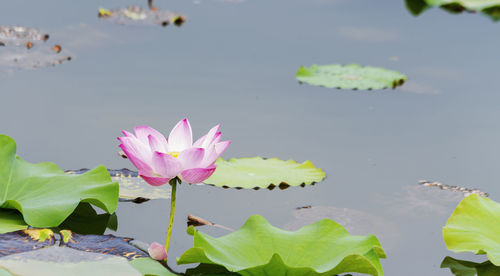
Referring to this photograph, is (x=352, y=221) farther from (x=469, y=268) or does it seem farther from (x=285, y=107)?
(x=285, y=107)

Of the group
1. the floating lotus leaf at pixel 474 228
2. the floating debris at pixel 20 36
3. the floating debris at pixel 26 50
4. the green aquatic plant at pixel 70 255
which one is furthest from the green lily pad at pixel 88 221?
the floating debris at pixel 20 36

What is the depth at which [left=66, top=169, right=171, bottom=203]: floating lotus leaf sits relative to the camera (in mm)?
1823

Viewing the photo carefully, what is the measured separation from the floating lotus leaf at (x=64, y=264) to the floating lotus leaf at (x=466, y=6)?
3704 millimetres

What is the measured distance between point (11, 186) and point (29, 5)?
2.81 meters

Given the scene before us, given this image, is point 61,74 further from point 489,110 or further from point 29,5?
point 489,110

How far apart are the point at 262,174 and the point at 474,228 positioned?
72cm

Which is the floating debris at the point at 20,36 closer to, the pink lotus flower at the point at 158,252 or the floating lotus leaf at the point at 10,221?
the floating lotus leaf at the point at 10,221

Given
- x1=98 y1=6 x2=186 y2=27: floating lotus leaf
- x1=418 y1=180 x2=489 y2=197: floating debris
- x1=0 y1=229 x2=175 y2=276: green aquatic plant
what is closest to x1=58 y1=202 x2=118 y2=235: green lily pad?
x1=0 y1=229 x2=175 y2=276: green aquatic plant

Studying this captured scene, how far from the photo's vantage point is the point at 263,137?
93.8 inches

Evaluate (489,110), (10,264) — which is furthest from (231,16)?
(10,264)

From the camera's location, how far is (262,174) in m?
2.05

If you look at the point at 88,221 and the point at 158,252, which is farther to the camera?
the point at 88,221

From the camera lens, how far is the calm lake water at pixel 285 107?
6.16 feet

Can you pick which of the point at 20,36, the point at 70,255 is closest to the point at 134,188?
the point at 70,255
